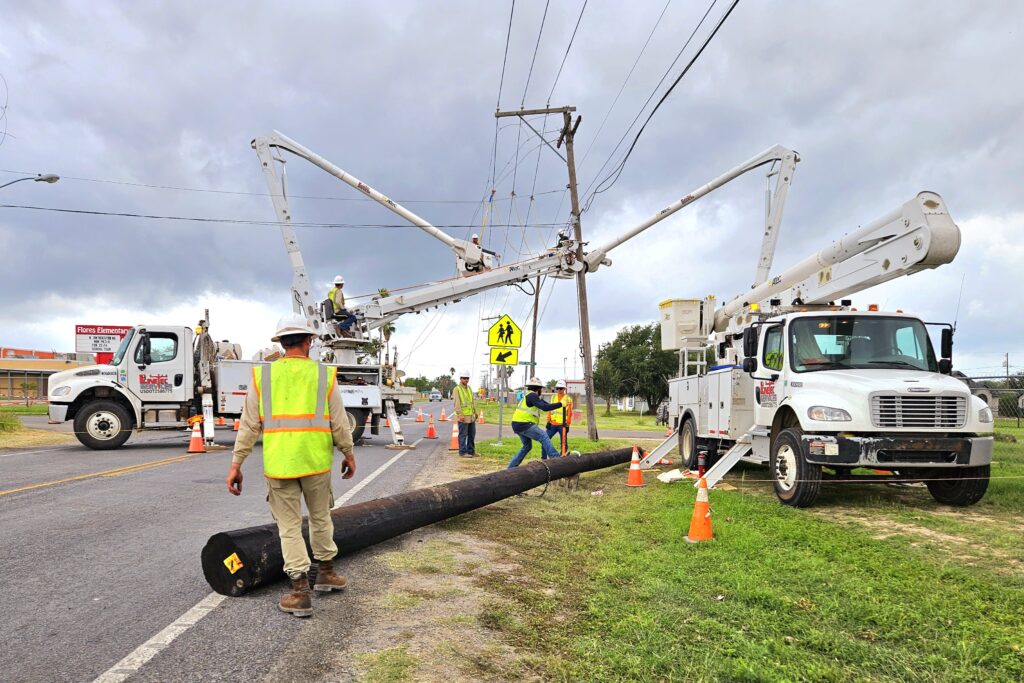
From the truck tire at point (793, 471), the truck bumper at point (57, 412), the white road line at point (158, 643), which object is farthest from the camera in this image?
the truck bumper at point (57, 412)

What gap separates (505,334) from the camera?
53.5 ft

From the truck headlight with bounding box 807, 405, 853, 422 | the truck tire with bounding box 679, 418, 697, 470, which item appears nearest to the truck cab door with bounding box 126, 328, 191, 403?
the truck tire with bounding box 679, 418, 697, 470

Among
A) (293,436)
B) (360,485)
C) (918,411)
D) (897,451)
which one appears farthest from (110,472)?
(918,411)

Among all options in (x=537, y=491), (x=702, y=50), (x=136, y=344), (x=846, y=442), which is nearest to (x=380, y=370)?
(x=136, y=344)

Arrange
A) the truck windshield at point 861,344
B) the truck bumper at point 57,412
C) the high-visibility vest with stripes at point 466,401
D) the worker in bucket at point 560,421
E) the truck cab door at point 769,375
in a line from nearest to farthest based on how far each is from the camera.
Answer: the truck windshield at point 861,344
the truck cab door at point 769,375
the worker in bucket at point 560,421
the truck bumper at point 57,412
the high-visibility vest with stripes at point 466,401

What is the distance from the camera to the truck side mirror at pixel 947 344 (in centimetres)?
873

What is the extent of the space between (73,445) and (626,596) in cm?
1636

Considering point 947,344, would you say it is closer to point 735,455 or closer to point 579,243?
point 735,455

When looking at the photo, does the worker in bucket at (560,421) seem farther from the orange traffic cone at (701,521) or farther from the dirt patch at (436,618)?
the dirt patch at (436,618)

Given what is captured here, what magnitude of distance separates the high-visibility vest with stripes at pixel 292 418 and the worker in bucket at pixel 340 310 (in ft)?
42.5

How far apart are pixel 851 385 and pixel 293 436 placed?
6.17 m

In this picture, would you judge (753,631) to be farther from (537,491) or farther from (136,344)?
(136,344)

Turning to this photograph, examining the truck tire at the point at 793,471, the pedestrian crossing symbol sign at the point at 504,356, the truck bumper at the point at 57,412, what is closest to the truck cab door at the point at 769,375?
the truck tire at the point at 793,471

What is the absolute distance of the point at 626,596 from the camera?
188 inches
